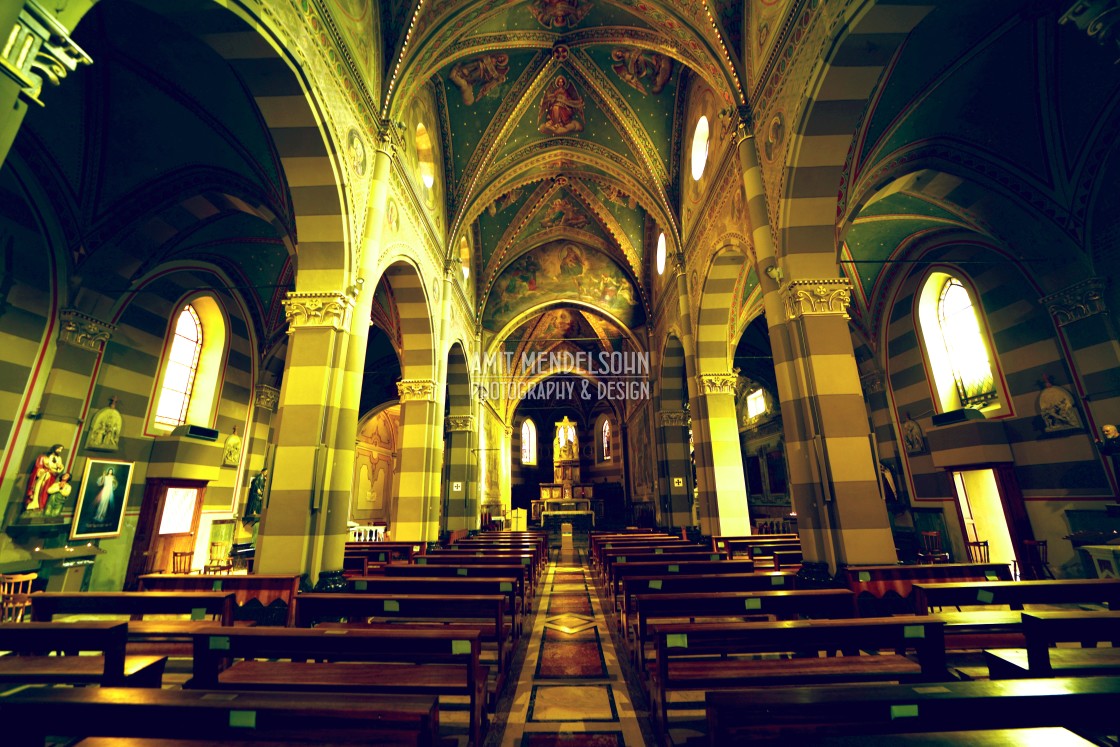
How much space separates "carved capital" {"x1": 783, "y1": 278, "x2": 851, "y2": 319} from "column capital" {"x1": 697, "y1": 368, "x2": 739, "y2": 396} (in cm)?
568

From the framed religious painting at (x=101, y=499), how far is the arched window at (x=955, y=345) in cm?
2137

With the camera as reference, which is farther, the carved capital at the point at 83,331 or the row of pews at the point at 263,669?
the carved capital at the point at 83,331

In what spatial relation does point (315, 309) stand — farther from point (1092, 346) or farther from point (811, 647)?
point (1092, 346)

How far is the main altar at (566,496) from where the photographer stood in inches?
1163

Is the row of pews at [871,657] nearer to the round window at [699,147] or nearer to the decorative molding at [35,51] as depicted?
the decorative molding at [35,51]

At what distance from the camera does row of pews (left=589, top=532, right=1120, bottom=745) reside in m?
1.99

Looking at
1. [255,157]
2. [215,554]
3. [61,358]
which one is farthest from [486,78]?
[215,554]

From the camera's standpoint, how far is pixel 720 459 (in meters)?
12.3

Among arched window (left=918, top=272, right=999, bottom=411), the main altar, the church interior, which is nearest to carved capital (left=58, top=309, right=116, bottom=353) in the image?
the church interior

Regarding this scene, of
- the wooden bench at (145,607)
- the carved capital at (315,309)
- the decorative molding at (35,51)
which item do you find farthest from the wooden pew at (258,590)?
the decorative molding at (35,51)

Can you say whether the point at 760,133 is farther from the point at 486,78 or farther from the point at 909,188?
the point at 486,78

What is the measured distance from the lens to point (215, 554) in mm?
13398

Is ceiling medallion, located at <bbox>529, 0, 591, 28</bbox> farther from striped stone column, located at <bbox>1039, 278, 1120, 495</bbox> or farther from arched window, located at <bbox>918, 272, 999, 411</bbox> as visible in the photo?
striped stone column, located at <bbox>1039, 278, 1120, 495</bbox>

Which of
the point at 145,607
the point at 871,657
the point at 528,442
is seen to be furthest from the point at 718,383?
the point at 528,442
